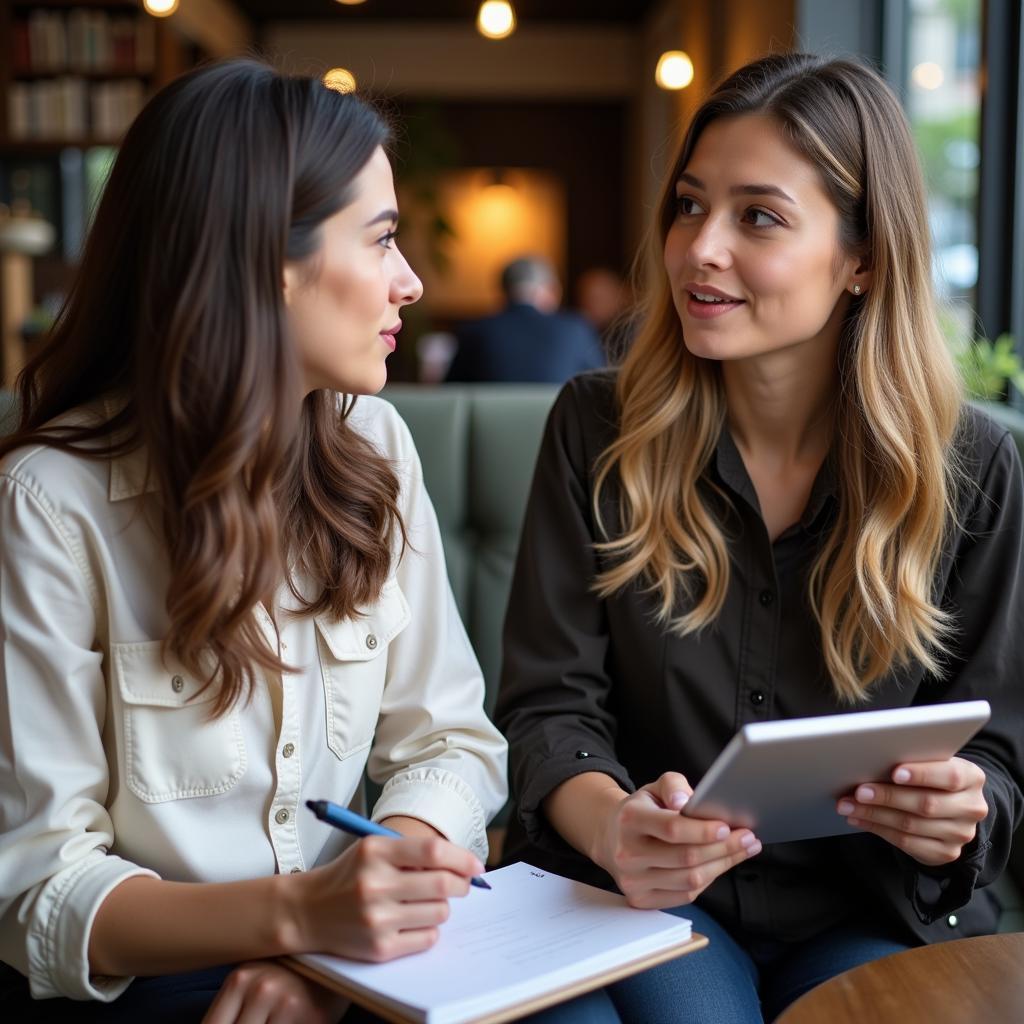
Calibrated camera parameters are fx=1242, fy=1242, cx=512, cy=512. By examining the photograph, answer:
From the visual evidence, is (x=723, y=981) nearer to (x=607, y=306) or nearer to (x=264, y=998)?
(x=264, y=998)

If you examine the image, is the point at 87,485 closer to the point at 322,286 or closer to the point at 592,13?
the point at 322,286

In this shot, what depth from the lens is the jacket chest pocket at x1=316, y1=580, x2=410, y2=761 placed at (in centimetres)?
121

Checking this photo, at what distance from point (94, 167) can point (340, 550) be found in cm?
633

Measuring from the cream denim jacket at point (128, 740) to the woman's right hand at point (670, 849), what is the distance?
20cm

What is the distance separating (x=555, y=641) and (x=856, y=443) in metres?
0.41

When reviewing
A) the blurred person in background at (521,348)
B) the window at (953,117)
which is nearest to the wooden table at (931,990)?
the window at (953,117)

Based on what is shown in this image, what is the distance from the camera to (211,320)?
104 cm

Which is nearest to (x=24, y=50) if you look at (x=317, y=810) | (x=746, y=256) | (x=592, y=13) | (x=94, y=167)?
(x=94, y=167)

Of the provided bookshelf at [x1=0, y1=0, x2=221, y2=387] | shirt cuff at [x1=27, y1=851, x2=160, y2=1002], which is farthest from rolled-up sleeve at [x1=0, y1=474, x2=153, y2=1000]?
bookshelf at [x1=0, y1=0, x2=221, y2=387]

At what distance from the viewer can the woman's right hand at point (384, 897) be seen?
933 millimetres

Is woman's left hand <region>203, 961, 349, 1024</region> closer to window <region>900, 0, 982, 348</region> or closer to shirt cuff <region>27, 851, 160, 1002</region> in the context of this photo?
shirt cuff <region>27, 851, 160, 1002</region>

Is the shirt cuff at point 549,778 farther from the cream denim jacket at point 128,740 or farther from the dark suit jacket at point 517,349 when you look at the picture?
the dark suit jacket at point 517,349

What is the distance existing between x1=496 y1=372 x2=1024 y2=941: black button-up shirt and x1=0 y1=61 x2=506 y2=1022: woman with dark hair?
0.24 meters

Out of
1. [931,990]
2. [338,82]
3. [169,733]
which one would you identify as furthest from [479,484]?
[931,990]
